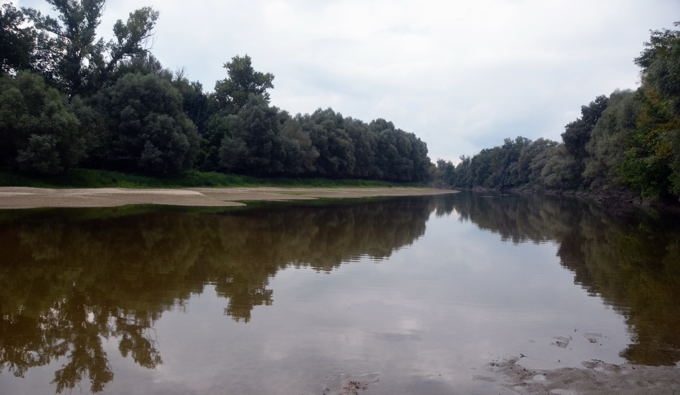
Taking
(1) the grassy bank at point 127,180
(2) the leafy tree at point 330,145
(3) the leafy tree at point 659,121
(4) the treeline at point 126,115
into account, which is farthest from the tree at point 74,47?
(3) the leafy tree at point 659,121

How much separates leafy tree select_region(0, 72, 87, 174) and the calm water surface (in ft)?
76.4

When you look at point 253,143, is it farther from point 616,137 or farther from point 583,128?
point 583,128

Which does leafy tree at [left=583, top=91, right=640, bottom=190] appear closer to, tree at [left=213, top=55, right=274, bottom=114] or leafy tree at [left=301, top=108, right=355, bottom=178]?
leafy tree at [left=301, top=108, right=355, bottom=178]

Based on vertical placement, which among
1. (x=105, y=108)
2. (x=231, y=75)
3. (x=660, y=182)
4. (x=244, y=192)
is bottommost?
(x=244, y=192)

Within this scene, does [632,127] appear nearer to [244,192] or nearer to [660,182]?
[660,182]

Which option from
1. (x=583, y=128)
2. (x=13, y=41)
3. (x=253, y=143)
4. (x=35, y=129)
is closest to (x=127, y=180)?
(x=35, y=129)

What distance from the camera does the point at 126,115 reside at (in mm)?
52281

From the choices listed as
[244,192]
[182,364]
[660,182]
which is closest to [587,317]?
[182,364]

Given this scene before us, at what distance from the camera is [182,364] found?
6.70m

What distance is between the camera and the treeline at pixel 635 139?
27.1m

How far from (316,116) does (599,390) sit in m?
94.7

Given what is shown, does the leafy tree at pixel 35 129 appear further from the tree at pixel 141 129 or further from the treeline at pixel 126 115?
the tree at pixel 141 129

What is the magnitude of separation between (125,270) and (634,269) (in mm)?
14421

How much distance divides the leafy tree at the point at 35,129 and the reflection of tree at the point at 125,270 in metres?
16.6
